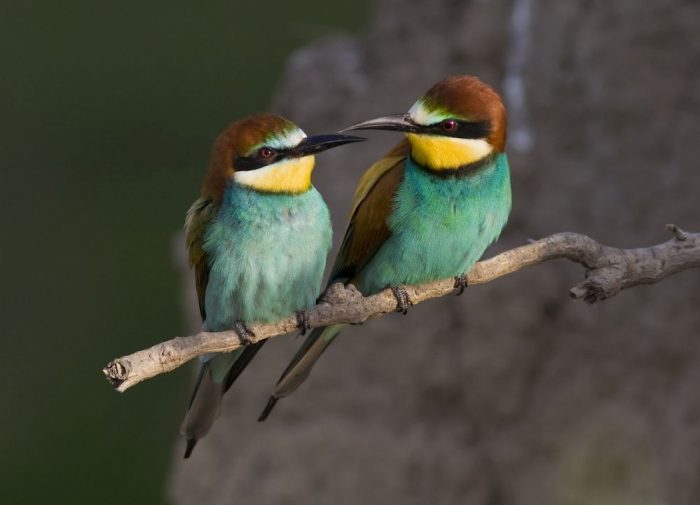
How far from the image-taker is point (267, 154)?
2361 mm

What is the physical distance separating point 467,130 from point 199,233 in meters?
0.51

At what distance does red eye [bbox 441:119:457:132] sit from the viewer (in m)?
2.32

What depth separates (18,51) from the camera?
19.2ft

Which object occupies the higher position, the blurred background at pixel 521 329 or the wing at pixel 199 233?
the wing at pixel 199 233

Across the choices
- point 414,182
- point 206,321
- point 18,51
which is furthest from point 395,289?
point 18,51

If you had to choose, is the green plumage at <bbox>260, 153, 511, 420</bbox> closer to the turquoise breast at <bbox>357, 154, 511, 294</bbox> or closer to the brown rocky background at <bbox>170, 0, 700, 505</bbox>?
the turquoise breast at <bbox>357, 154, 511, 294</bbox>

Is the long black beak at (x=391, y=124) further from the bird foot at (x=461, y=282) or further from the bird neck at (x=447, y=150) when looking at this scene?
the bird foot at (x=461, y=282)

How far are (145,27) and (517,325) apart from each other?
2.97 metres

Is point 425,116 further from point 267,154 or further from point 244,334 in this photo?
point 244,334

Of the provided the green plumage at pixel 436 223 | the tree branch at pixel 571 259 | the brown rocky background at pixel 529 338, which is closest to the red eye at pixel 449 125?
the green plumage at pixel 436 223

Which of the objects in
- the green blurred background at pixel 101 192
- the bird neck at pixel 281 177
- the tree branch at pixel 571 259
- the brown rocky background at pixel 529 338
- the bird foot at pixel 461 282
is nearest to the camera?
the tree branch at pixel 571 259

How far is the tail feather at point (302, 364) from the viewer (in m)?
2.56

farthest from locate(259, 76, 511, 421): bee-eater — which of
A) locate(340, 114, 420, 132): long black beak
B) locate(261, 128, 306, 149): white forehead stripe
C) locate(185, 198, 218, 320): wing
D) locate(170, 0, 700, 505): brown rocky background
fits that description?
locate(170, 0, 700, 505): brown rocky background

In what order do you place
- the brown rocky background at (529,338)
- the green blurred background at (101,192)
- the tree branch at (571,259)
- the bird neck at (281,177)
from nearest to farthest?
the tree branch at (571,259) < the bird neck at (281,177) < the brown rocky background at (529,338) < the green blurred background at (101,192)
